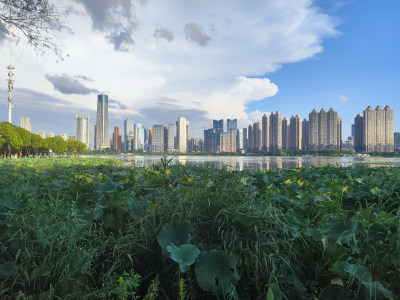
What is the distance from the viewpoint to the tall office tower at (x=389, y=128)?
2891 inches

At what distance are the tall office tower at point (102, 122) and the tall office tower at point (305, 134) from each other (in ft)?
435

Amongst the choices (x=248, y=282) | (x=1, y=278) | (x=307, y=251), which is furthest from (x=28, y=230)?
(x=307, y=251)

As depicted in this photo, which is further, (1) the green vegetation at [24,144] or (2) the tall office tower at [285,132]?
(2) the tall office tower at [285,132]

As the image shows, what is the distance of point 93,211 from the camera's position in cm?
185

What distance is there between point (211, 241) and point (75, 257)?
89 cm

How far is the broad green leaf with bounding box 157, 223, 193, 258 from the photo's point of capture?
1.48 meters

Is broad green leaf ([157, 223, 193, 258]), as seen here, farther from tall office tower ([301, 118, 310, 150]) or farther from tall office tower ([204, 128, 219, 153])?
tall office tower ([204, 128, 219, 153])

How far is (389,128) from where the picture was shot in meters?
74.1

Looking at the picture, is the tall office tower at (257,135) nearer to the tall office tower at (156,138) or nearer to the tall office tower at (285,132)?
the tall office tower at (285,132)

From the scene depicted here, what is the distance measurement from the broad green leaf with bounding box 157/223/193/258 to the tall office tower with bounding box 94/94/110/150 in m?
180

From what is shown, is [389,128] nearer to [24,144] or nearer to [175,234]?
[175,234]

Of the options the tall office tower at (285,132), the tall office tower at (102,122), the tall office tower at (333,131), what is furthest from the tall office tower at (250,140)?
the tall office tower at (102,122)

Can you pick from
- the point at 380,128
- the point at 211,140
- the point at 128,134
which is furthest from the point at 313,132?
the point at 128,134

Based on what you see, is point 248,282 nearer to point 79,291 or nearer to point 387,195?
point 79,291
